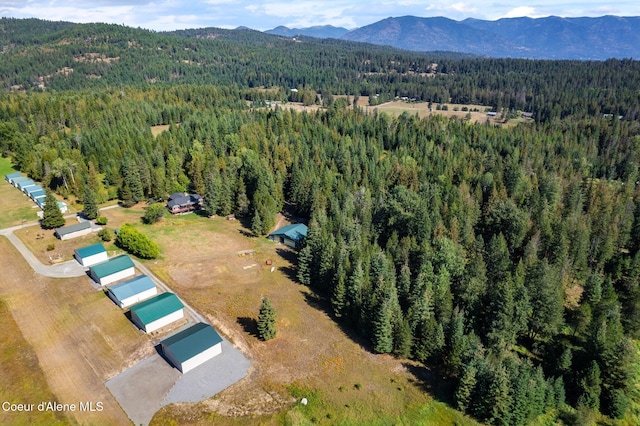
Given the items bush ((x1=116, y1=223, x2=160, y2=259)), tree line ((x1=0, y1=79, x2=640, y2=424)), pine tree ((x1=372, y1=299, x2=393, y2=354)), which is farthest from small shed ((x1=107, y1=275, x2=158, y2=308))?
pine tree ((x1=372, y1=299, x2=393, y2=354))

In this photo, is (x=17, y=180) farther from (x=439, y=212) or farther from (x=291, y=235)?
(x=439, y=212)

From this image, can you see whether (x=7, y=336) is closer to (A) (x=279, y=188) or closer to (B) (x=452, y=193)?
(A) (x=279, y=188)

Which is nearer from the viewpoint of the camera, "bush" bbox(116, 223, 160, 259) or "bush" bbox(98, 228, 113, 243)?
"bush" bbox(116, 223, 160, 259)

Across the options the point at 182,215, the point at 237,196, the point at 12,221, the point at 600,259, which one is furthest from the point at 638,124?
the point at 12,221

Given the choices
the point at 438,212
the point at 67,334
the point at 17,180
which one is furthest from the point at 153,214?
the point at 438,212

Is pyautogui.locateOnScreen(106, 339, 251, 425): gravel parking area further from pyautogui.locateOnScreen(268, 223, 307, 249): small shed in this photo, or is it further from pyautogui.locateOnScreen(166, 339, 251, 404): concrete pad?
pyautogui.locateOnScreen(268, 223, 307, 249): small shed

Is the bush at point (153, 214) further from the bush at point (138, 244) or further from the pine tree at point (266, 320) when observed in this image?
the pine tree at point (266, 320)
